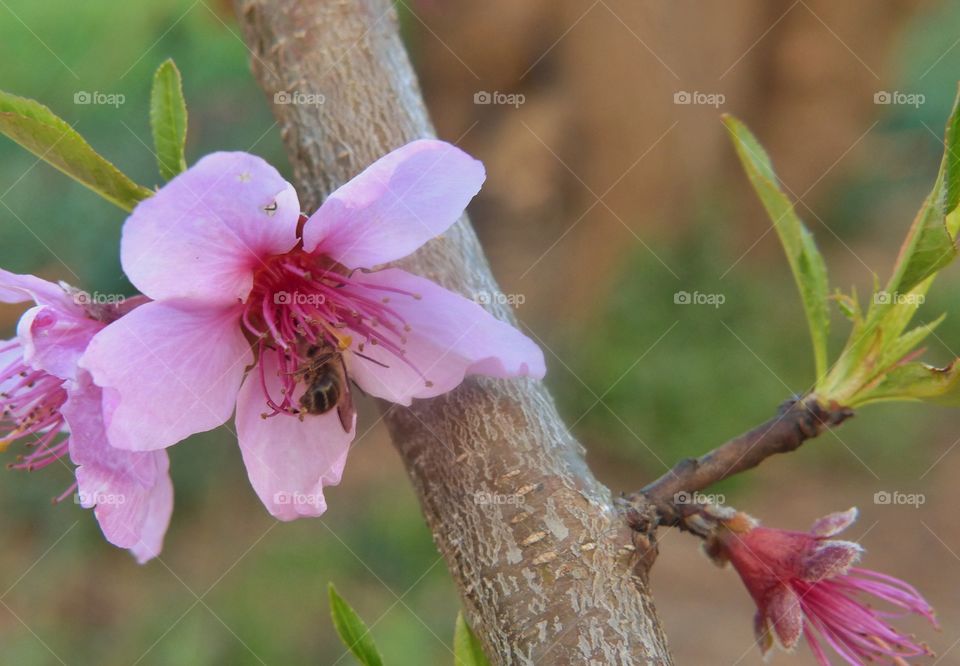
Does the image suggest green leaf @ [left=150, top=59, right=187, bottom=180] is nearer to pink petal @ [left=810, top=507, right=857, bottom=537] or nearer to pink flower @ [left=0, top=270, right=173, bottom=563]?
pink flower @ [left=0, top=270, right=173, bottom=563]

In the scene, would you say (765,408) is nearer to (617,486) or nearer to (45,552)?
(617,486)

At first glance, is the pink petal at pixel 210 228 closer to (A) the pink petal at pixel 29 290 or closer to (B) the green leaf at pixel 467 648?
(A) the pink petal at pixel 29 290

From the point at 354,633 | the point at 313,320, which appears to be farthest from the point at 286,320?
the point at 354,633

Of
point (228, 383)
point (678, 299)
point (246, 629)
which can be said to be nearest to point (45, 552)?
point (246, 629)

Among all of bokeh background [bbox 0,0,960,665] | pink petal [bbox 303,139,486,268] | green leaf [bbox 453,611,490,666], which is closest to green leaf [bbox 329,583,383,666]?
green leaf [bbox 453,611,490,666]

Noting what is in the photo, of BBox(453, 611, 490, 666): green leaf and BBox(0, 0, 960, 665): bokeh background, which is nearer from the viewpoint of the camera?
BBox(453, 611, 490, 666): green leaf

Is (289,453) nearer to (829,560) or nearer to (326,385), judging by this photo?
(326,385)
